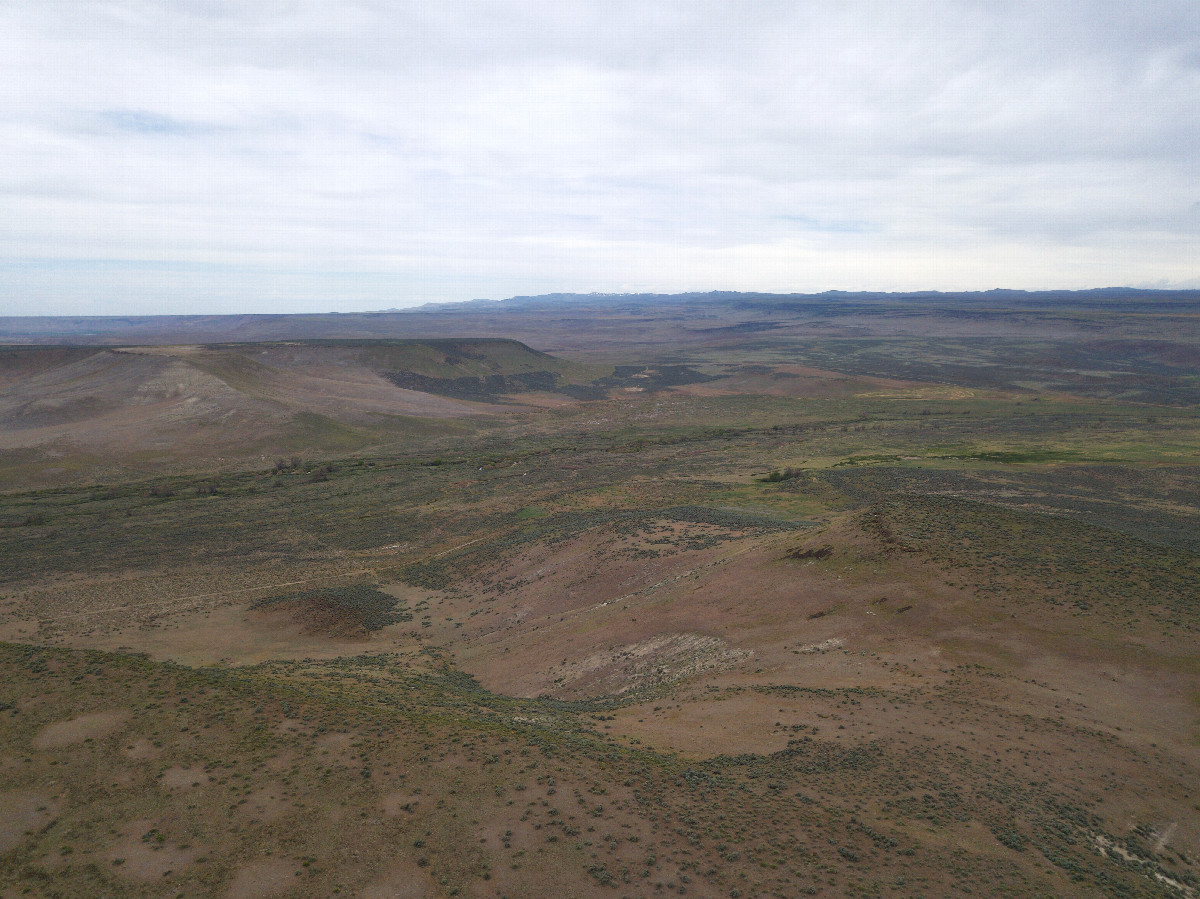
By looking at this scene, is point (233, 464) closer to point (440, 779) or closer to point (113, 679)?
point (113, 679)

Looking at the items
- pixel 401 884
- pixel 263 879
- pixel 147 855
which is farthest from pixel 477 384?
pixel 401 884

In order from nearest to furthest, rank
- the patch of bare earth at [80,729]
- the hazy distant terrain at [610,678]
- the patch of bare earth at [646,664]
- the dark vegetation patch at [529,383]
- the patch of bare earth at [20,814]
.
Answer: the hazy distant terrain at [610,678]
the patch of bare earth at [20,814]
the patch of bare earth at [80,729]
the patch of bare earth at [646,664]
the dark vegetation patch at [529,383]

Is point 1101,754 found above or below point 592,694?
above

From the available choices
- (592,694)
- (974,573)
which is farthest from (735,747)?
(974,573)

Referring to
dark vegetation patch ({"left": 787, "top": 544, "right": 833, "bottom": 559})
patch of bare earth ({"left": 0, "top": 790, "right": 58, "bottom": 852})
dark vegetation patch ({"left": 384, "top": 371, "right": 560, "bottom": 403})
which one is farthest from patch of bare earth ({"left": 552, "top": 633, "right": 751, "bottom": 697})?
dark vegetation patch ({"left": 384, "top": 371, "right": 560, "bottom": 403})

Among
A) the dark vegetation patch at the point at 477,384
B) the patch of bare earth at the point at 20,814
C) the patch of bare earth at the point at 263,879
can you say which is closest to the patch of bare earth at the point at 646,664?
the patch of bare earth at the point at 263,879

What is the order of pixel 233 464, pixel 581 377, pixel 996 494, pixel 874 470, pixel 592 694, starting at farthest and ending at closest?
1. pixel 581 377
2. pixel 233 464
3. pixel 874 470
4. pixel 996 494
5. pixel 592 694

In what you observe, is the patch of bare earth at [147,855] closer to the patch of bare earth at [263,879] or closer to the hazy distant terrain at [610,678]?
the hazy distant terrain at [610,678]
